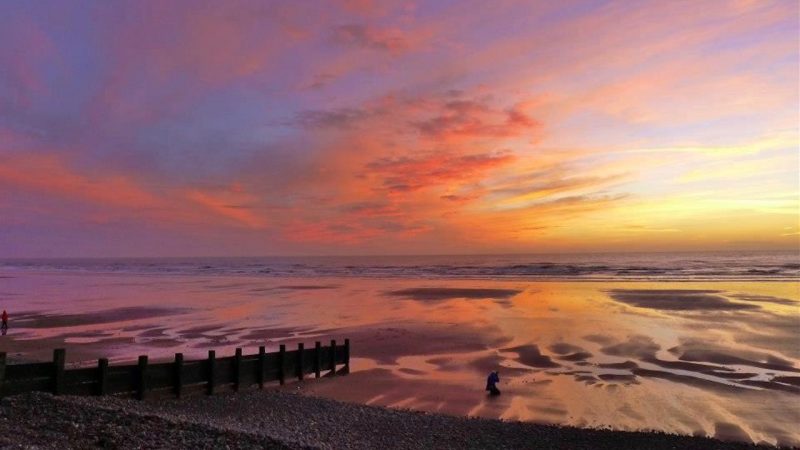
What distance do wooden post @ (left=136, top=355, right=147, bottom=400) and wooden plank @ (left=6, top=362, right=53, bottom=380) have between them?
1950 millimetres

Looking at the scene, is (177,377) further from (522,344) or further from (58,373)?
(522,344)

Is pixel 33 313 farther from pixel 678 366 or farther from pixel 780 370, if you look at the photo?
pixel 780 370

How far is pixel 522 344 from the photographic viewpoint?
82.0 ft

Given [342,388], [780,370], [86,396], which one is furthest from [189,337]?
[780,370]

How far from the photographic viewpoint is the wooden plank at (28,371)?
37.3 feet

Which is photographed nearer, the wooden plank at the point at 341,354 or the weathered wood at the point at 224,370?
the weathered wood at the point at 224,370

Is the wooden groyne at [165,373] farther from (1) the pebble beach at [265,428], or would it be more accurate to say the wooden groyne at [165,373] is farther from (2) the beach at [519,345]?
(2) the beach at [519,345]

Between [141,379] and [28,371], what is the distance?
245 cm

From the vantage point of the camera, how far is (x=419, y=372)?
19.6 metres

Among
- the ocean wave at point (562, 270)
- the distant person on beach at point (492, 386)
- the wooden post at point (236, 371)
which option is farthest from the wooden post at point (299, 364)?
the ocean wave at point (562, 270)

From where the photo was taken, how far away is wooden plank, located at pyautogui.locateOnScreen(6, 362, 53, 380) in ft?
37.3

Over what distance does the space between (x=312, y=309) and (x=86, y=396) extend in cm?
2644

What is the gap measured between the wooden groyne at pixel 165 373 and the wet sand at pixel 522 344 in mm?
1373

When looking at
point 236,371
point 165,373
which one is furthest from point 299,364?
point 165,373
